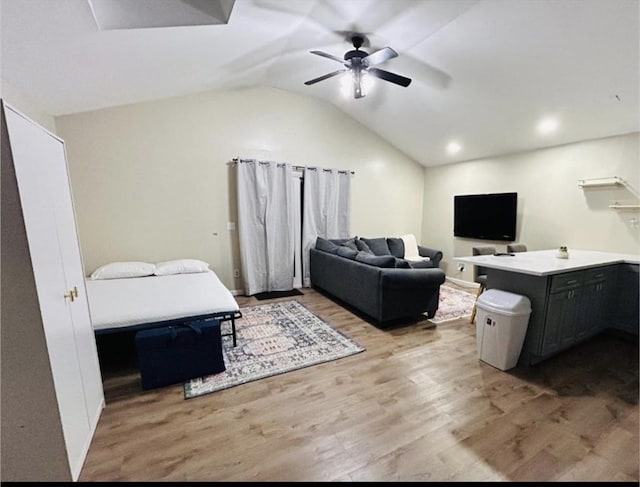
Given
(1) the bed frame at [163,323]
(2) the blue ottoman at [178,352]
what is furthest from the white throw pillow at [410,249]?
(2) the blue ottoman at [178,352]

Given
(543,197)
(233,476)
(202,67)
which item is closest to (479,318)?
(233,476)

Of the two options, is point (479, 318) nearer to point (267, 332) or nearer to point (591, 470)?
point (591, 470)

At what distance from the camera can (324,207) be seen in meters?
5.19

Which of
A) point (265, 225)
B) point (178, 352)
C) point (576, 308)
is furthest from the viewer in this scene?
point (265, 225)

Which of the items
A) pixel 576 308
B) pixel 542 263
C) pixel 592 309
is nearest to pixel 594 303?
pixel 592 309

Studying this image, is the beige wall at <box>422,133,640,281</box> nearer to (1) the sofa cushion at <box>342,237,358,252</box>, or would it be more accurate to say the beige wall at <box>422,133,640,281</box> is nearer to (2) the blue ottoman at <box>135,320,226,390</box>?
(1) the sofa cushion at <box>342,237,358,252</box>

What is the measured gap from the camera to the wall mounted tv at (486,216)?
4598mm

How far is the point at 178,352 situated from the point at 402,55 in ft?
13.0

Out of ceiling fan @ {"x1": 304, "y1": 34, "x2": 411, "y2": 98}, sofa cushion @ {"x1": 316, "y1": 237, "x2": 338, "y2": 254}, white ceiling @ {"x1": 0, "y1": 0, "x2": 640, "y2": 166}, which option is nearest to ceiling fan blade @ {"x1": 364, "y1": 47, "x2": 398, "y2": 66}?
ceiling fan @ {"x1": 304, "y1": 34, "x2": 411, "y2": 98}

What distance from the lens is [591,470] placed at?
1554 mm

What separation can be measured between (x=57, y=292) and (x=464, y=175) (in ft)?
19.5

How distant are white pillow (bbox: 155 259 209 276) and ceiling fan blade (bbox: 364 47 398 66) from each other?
322 cm

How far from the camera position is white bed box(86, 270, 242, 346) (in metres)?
2.32

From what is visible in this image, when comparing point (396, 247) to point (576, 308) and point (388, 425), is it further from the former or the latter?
point (388, 425)
